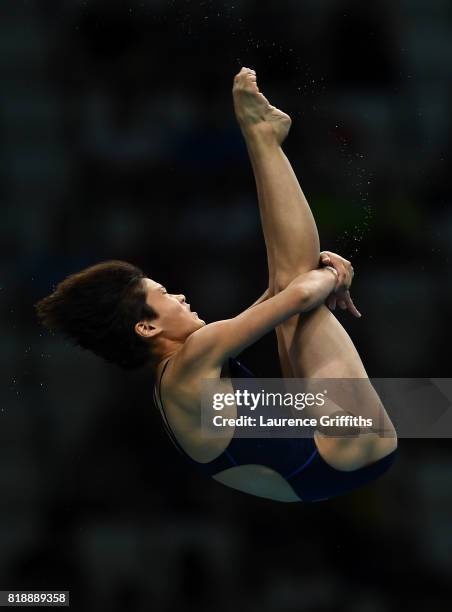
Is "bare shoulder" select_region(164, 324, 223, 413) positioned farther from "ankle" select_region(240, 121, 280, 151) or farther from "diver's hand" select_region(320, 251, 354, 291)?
"ankle" select_region(240, 121, 280, 151)

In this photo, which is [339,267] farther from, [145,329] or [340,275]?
[145,329]

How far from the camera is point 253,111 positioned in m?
2.75

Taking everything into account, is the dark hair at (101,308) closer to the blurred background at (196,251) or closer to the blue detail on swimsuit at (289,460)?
the blue detail on swimsuit at (289,460)

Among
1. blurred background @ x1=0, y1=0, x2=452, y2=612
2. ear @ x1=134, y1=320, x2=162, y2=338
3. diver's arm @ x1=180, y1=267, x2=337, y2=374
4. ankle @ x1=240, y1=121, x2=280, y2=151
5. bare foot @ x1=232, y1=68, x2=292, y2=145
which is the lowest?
blurred background @ x1=0, y1=0, x2=452, y2=612

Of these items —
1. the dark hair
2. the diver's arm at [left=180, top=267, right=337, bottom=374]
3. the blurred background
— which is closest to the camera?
the diver's arm at [left=180, top=267, right=337, bottom=374]

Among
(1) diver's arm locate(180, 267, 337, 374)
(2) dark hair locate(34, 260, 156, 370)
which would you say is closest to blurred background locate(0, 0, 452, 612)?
(2) dark hair locate(34, 260, 156, 370)

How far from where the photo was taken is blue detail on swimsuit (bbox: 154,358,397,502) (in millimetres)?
2732

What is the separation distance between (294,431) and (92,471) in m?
1.55

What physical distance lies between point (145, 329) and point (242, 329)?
0.34 metres

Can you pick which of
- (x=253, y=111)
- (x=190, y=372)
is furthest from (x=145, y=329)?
(x=253, y=111)

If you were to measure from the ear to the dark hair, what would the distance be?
0.01 m

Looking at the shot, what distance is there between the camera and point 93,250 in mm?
4191

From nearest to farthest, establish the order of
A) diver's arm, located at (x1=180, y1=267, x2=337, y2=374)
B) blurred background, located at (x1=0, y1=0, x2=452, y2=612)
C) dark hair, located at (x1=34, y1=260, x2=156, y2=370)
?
diver's arm, located at (x1=180, y1=267, x2=337, y2=374) → dark hair, located at (x1=34, y1=260, x2=156, y2=370) → blurred background, located at (x1=0, y1=0, x2=452, y2=612)

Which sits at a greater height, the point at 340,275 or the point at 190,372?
the point at 340,275
